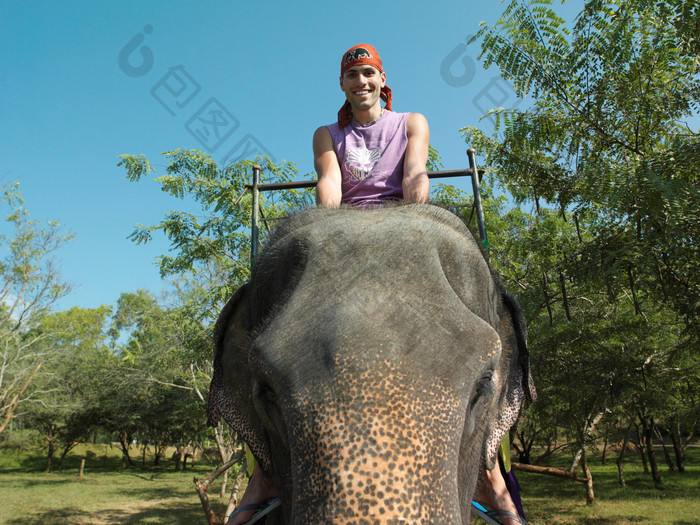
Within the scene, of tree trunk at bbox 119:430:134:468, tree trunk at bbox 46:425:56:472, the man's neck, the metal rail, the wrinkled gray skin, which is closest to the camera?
the wrinkled gray skin

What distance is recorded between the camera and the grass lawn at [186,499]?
17.2 meters

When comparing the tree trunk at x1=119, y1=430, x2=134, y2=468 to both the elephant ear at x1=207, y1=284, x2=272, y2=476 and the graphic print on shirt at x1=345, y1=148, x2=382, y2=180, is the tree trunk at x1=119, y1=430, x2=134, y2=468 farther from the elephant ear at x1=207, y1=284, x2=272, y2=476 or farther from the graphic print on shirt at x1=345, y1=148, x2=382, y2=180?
the graphic print on shirt at x1=345, y1=148, x2=382, y2=180

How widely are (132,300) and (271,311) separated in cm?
5970

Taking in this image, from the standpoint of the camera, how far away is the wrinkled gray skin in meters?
0.98

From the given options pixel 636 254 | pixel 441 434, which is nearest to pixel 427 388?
pixel 441 434

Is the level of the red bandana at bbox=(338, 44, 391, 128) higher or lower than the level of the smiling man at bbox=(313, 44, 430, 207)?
higher

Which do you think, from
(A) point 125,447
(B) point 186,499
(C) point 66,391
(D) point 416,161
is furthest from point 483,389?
(A) point 125,447

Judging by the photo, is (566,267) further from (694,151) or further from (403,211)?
(403,211)

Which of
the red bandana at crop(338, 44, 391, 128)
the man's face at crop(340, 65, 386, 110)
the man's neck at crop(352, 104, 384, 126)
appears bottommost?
the man's neck at crop(352, 104, 384, 126)

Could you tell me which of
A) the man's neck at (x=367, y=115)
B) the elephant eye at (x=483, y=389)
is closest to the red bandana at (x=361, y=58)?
the man's neck at (x=367, y=115)

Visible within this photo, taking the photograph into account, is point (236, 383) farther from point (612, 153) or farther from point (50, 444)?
point (50, 444)

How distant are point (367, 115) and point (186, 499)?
30.4 m

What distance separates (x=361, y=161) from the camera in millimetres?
2541

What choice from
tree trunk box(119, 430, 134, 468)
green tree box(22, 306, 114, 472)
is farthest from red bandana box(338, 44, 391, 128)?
tree trunk box(119, 430, 134, 468)
